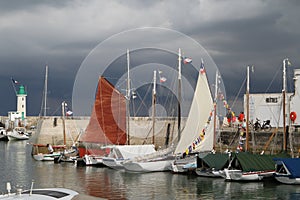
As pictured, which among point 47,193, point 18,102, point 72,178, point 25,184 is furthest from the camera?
point 18,102

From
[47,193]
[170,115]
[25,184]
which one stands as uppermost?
[170,115]

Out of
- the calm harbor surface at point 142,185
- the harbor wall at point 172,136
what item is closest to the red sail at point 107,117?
the harbor wall at point 172,136

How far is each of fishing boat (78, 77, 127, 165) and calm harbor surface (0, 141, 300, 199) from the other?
7.55 metres

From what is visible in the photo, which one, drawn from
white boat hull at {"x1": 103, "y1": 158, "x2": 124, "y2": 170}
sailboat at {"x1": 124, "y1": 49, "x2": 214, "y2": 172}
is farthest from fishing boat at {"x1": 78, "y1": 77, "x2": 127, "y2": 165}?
sailboat at {"x1": 124, "y1": 49, "x2": 214, "y2": 172}

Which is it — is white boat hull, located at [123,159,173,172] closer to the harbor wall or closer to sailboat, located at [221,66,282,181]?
the harbor wall

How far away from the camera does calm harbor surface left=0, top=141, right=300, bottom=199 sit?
32938 mm

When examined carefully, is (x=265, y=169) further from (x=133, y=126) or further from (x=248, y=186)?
(x=133, y=126)

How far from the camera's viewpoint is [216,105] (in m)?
51.0

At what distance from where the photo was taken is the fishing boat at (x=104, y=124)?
58.0 m

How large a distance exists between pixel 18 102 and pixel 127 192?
534 feet

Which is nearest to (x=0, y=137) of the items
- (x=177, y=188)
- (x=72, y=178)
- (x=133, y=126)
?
(x=133, y=126)

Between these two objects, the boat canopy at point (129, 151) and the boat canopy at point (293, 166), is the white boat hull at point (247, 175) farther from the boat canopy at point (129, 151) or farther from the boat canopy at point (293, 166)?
the boat canopy at point (129, 151)

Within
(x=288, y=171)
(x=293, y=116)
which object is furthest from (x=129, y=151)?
(x=293, y=116)

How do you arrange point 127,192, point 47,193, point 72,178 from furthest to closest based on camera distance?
point 72,178 < point 127,192 < point 47,193
